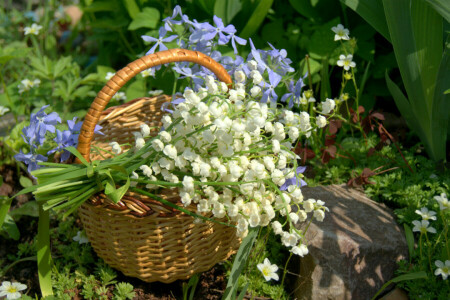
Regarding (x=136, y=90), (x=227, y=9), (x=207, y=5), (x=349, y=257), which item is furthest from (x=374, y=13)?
(x=136, y=90)

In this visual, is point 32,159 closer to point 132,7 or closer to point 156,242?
point 156,242

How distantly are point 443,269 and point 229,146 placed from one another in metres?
0.90

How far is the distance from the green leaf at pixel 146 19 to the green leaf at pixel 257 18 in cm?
45

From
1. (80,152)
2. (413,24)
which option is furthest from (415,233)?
(80,152)

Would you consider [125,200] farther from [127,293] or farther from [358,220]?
[358,220]

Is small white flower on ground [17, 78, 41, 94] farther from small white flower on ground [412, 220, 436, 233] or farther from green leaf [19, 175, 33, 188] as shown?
small white flower on ground [412, 220, 436, 233]

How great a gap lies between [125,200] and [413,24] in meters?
1.32

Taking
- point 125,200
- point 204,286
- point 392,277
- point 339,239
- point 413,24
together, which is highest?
point 413,24

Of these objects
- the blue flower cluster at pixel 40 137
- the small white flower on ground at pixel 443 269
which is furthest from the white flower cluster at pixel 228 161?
the small white flower on ground at pixel 443 269

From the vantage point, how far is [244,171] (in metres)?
1.44

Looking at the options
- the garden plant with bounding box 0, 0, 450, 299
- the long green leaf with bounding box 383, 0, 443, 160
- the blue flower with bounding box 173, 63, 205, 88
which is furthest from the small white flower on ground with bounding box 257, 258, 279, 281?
the long green leaf with bounding box 383, 0, 443, 160

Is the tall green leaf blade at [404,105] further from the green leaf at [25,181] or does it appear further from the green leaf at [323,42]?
the green leaf at [25,181]

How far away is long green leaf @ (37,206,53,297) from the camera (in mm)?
1670

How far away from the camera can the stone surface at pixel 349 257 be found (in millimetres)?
1804
